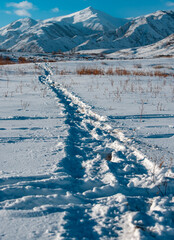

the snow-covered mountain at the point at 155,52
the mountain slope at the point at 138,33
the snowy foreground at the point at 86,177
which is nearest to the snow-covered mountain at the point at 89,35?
the mountain slope at the point at 138,33

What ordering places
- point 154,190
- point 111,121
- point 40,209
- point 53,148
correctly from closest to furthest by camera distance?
point 40,209 → point 154,190 → point 53,148 → point 111,121

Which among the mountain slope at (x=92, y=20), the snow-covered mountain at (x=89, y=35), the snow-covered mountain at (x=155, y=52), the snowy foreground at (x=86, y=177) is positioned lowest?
the snowy foreground at (x=86, y=177)

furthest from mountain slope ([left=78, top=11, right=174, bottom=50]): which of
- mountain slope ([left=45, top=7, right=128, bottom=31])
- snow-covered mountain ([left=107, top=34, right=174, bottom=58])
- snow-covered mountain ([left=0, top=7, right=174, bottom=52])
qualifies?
mountain slope ([left=45, top=7, right=128, bottom=31])

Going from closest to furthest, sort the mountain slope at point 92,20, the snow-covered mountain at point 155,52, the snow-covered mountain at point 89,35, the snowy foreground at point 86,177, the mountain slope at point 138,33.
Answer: the snowy foreground at point 86,177 < the snow-covered mountain at point 155,52 < the snow-covered mountain at point 89,35 < the mountain slope at point 138,33 < the mountain slope at point 92,20

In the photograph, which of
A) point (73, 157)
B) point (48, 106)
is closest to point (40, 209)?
point (73, 157)

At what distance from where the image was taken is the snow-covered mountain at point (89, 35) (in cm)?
9443

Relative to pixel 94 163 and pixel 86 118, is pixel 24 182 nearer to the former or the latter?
pixel 94 163

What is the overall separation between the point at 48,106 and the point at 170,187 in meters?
3.45

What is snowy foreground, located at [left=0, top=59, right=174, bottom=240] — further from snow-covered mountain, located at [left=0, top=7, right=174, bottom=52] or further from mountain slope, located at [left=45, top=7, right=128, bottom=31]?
mountain slope, located at [left=45, top=7, right=128, bottom=31]

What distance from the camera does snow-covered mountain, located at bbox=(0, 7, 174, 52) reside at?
9443cm

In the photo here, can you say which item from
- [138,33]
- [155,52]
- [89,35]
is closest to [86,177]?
[155,52]

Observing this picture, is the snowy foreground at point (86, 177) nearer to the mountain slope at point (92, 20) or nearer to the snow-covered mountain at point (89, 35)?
Result: the snow-covered mountain at point (89, 35)

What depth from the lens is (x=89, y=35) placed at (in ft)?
442

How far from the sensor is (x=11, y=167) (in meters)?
2.04
